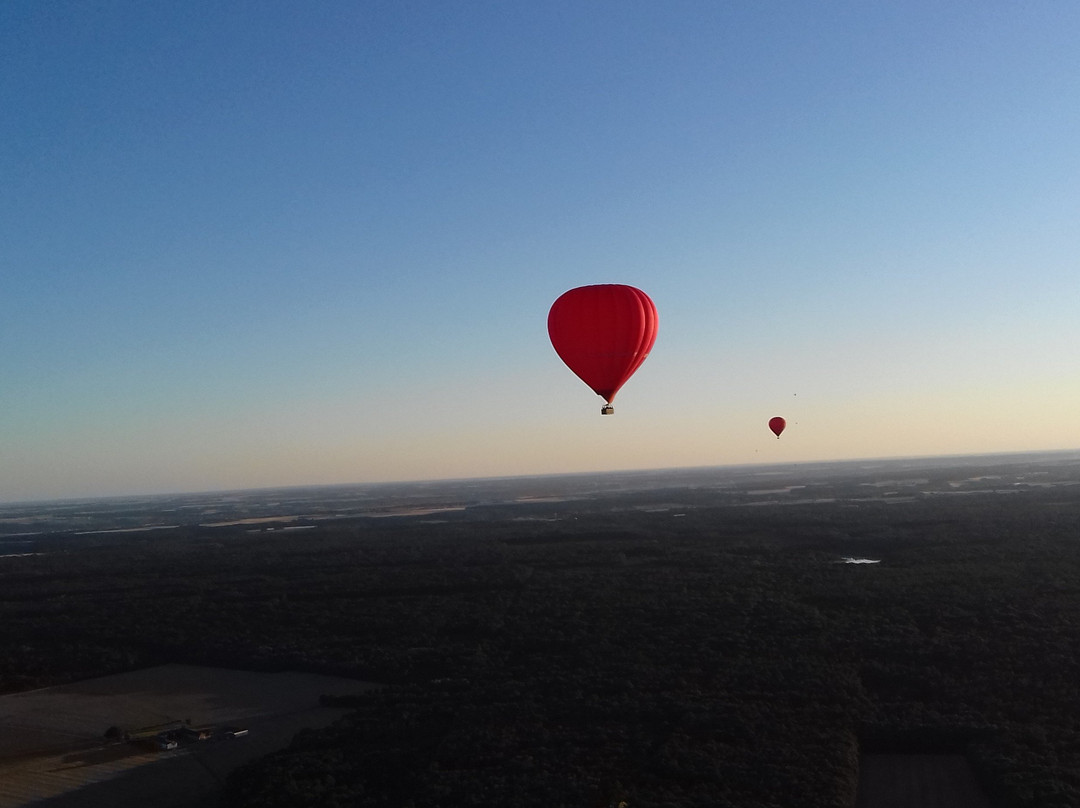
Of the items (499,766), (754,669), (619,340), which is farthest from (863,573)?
(499,766)

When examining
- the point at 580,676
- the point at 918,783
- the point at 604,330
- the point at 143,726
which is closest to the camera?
the point at 918,783

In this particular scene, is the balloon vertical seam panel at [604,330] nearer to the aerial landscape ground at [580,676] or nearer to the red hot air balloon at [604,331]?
the red hot air balloon at [604,331]

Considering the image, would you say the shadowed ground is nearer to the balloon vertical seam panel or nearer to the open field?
the balloon vertical seam panel

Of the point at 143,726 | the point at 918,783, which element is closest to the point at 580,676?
the point at 918,783

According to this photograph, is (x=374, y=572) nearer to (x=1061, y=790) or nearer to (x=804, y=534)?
(x=804, y=534)

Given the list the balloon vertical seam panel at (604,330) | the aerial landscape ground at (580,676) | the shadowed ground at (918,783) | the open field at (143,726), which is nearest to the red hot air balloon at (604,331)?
the balloon vertical seam panel at (604,330)

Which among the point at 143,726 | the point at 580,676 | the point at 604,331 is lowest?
the point at 143,726

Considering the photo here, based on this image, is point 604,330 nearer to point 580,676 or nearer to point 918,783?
point 580,676
